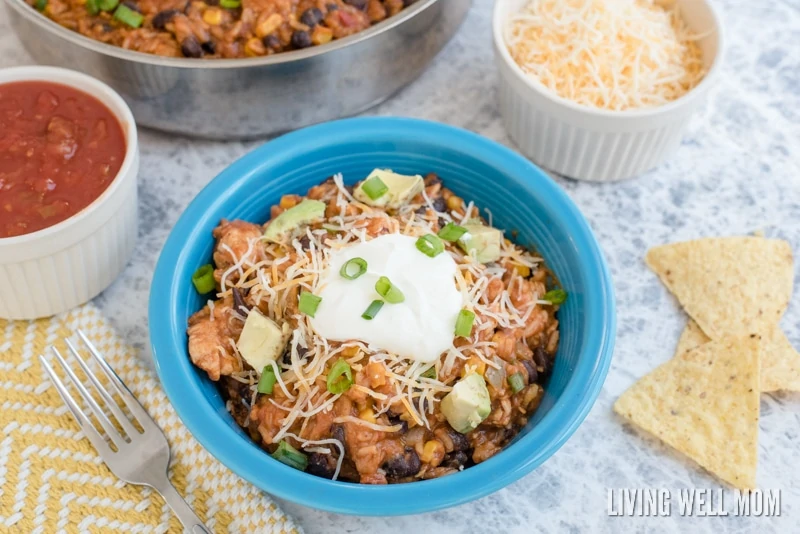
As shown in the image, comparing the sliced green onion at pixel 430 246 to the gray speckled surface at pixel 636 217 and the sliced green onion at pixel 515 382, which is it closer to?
the sliced green onion at pixel 515 382

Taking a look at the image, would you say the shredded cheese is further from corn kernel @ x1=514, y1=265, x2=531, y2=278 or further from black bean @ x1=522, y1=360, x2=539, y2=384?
black bean @ x1=522, y1=360, x2=539, y2=384

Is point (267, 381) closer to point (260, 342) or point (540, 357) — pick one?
point (260, 342)

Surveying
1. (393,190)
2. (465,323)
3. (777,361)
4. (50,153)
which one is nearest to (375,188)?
(393,190)

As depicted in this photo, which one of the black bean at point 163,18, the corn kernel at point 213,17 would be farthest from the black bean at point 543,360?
the black bean at point 163,18

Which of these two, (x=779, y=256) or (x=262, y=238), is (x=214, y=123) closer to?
(x=262, y=238)

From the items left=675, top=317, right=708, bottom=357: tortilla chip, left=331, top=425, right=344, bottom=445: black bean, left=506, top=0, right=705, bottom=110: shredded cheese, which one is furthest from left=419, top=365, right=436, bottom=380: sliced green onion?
left=506, top=0, right=705, bottom=110: shredded cheese

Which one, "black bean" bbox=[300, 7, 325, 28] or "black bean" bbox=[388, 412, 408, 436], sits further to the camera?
"black bean" bbox=[300, 7, 325, 28]
